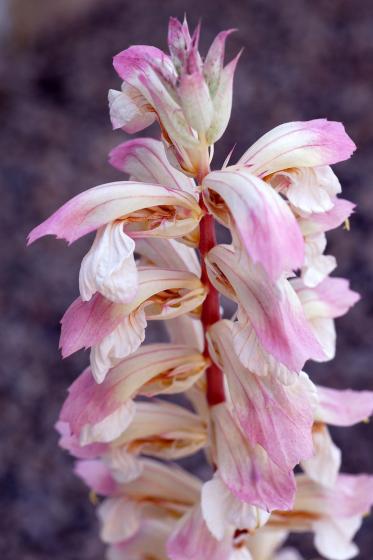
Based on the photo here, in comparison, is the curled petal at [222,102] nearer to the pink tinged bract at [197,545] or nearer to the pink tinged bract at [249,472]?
the pink tinged bract at [249,472]

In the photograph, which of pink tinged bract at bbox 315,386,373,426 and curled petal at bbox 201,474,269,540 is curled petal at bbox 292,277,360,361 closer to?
pink tinged bract at bbox 315,386,373,426

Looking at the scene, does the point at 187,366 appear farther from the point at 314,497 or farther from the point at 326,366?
the point at 326,366

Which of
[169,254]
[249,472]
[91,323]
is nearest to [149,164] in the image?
[169,254]

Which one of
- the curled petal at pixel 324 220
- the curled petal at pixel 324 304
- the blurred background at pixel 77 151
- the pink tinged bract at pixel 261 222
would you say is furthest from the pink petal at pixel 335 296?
the blurred background at pixel 77 151

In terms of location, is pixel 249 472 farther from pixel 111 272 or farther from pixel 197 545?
pixel 111 272

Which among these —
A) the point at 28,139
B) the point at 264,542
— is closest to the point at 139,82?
the point at 264,542

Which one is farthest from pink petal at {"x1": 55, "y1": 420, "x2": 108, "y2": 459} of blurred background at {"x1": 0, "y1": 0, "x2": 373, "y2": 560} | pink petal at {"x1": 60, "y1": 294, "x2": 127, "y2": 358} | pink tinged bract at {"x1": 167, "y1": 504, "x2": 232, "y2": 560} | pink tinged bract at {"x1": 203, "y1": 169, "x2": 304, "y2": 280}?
blurred background at {"x1": 0, "y1": 0, "x2": 373, "y2": 560}
